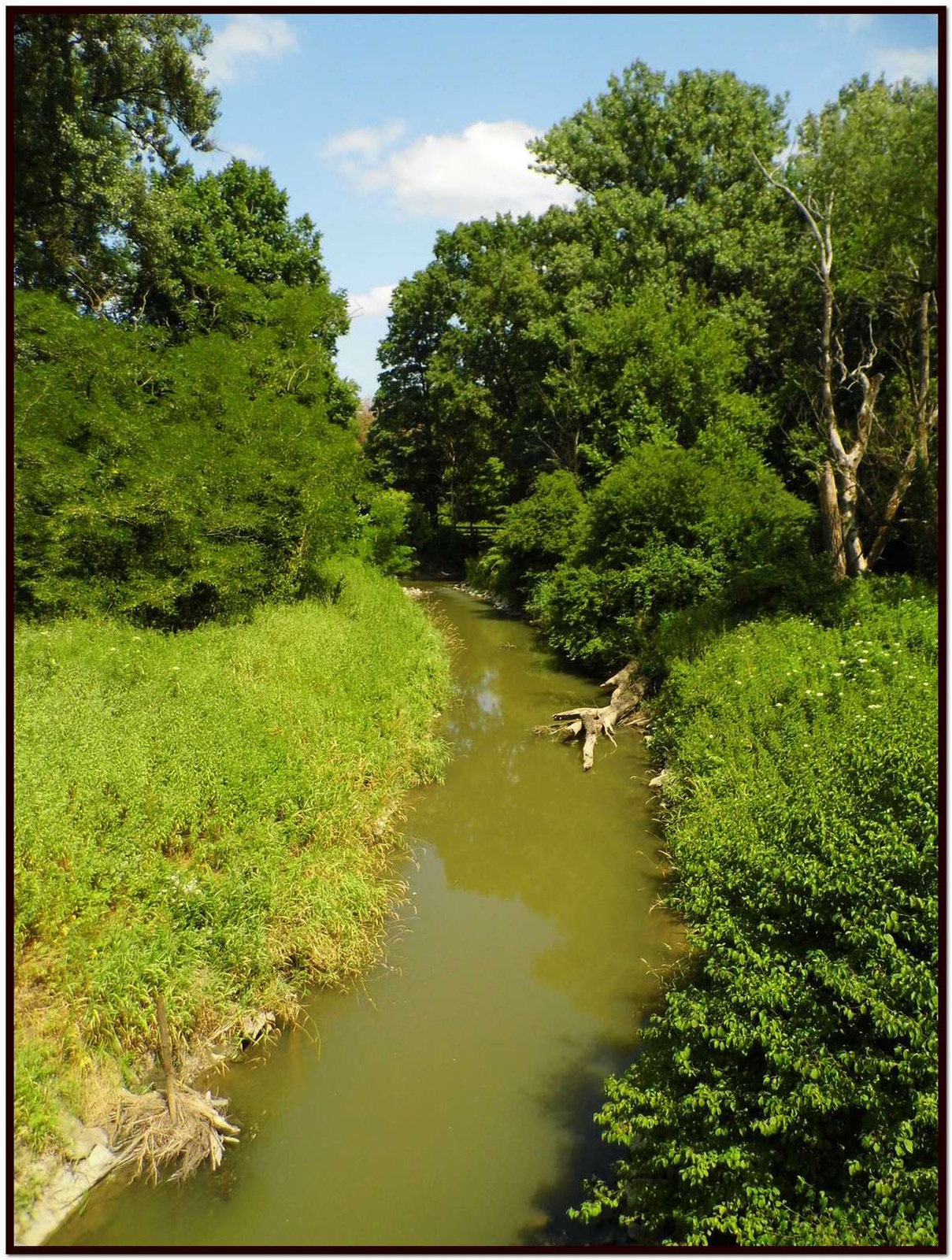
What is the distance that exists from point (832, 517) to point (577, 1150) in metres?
13.8

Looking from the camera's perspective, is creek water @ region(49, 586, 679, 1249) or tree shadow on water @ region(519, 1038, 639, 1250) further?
creek water @ region(49, 586, 679, 1249)

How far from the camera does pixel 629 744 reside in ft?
45.8

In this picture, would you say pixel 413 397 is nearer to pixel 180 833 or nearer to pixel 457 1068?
pixel 180 833

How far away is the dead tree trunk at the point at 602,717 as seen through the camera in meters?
13.7

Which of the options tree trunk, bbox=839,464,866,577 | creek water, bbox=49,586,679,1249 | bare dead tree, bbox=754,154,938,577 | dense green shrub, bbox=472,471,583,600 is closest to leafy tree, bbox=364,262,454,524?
dense green shrub, bbox=472,471,583,600

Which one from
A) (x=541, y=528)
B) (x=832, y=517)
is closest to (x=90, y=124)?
(x=541, y=528)

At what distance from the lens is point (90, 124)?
14.7 meters

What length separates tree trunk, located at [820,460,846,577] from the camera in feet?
50.9

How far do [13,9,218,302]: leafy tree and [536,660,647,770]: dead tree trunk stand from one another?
14.1 m

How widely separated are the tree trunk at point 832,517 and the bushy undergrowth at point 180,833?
31.7 feet

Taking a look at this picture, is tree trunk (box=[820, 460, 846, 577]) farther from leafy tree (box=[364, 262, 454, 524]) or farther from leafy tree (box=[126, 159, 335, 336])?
leafy tree (box=[364, 262, 454, 524])

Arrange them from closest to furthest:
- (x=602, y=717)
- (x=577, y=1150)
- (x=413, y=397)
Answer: (x=577, y=1150) < (x=602, y=717) < (x=413, y=397)

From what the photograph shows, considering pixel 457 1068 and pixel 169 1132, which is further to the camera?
pixel 457 1068

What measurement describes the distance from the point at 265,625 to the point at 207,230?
13.5m
